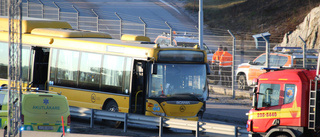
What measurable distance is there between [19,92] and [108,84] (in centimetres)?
659

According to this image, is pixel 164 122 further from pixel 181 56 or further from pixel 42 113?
pixel 42 113

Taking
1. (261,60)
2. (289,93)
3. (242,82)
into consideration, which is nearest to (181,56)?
(289,93)

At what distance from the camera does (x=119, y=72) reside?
16734 mm

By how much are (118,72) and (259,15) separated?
3315cm

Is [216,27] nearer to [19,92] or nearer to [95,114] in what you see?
[95,114]

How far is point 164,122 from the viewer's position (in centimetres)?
1460

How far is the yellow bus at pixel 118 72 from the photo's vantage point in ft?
52.1

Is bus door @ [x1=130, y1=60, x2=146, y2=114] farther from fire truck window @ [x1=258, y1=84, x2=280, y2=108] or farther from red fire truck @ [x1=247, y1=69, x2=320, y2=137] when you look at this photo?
fire truck window @ [x1=258, y1=84, x2=280, y2=108]

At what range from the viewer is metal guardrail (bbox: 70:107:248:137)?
13.2 metres

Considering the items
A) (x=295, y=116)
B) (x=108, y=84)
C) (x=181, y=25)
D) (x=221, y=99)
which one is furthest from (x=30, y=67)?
(x=181, y=25)

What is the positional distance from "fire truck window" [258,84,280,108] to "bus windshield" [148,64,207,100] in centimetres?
362

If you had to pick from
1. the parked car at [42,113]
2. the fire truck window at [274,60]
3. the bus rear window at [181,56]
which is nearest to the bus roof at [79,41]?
the bus rear window at [181,56]

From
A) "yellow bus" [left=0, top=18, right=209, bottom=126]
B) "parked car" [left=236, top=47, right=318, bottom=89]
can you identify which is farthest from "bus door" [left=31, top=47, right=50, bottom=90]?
"parked car" [left=236, top=47, right=318, bottom=89]

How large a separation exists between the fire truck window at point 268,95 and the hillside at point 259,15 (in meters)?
30.0
